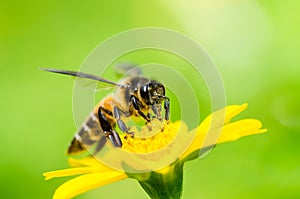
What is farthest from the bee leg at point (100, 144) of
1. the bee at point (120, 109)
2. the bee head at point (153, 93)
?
the bee head at point (153, 93)

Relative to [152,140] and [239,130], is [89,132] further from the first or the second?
[239,130]

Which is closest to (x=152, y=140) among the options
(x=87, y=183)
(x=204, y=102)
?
(x=87, y=183)

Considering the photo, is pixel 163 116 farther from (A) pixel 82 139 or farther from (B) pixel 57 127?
(B) pixel 57 127

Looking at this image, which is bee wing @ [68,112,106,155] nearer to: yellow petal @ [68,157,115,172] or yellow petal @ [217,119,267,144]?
yellow petal @ [68,157,115,172]

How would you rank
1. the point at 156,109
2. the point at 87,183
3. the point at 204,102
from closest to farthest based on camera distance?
the point at 87,183 → the point at 156,109 → the point at 204,102

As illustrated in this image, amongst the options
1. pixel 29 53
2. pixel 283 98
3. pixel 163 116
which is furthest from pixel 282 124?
pixel 29 53

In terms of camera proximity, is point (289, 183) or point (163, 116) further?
point (289, 183)

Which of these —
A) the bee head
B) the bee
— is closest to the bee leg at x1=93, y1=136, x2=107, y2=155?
the bee
